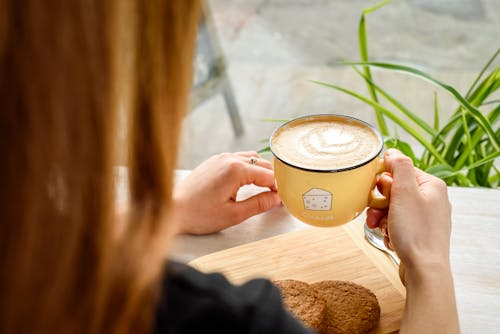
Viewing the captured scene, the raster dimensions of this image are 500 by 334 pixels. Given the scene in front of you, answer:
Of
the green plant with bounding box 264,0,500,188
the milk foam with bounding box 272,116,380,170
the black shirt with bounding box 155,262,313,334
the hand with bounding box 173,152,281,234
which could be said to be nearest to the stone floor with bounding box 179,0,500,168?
the green plant with bounding box 264,0,500,188

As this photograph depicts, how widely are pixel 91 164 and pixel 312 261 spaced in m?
0.51

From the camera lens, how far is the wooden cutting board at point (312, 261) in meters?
0.80

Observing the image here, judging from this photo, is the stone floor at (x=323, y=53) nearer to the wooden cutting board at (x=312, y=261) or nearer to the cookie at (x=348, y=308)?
the wooden cutting board at (x=312, y=261)

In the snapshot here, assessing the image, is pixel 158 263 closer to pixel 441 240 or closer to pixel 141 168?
pixel 141 168

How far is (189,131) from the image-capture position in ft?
1.77

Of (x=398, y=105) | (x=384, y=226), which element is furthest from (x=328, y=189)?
(x=398, y=105)

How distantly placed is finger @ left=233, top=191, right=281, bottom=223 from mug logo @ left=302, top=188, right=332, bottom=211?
149 millimetres

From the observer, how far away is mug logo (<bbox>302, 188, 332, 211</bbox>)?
73 centimetres

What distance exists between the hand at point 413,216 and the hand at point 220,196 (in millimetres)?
187

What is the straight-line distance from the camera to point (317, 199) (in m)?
0.73

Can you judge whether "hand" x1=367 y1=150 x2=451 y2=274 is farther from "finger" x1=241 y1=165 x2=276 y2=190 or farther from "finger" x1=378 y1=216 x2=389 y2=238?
"finger" x1=241 y1=165 x2=276 y2=190

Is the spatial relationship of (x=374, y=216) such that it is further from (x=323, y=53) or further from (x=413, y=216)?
(x=323, y=53)

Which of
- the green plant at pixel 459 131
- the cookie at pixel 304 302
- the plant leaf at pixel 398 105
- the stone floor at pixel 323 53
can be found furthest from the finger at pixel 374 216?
the stone floor at pixel 323 53

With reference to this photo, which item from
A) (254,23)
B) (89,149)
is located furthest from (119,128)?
(254,23)
